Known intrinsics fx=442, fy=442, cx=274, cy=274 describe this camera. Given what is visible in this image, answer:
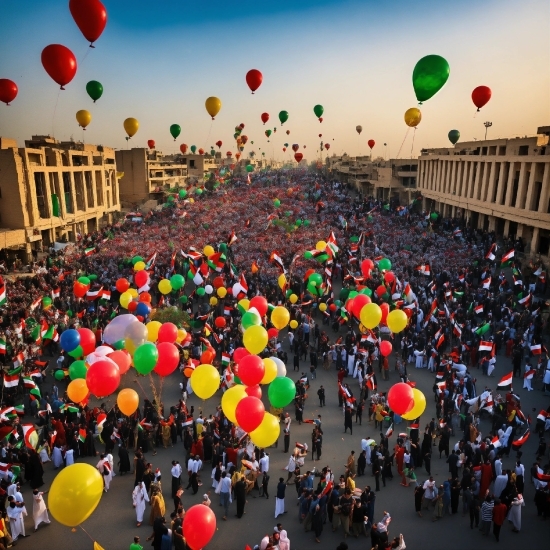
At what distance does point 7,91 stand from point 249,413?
18.7 m

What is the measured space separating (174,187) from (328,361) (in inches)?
1575

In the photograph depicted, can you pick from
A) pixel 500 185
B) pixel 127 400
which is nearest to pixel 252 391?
pixel 127 400

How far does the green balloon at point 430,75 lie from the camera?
1226 centimetres

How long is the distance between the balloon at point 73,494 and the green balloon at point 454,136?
37.3m

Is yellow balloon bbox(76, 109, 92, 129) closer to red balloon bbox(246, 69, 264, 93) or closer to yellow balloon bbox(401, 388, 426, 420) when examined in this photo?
red balloon bbox(246, 69, 264, 93)

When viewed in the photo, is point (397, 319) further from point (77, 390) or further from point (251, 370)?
point (77, 390)

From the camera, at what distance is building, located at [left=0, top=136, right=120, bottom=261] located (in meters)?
24.6

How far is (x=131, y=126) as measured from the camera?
29344 mm

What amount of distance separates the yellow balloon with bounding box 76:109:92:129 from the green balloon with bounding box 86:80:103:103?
8.01 m

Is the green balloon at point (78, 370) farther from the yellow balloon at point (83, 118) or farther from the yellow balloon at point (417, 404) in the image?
the yellow balloon at point (83, 118)

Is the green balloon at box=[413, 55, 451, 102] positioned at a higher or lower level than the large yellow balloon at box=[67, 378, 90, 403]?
higher

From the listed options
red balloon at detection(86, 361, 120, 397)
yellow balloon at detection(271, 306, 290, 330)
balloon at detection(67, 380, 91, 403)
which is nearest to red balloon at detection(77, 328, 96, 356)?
balloon at detection(67, 380, 91, 403)

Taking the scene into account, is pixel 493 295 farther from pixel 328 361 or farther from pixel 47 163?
pixel 47 163

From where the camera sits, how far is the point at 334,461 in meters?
10.2
